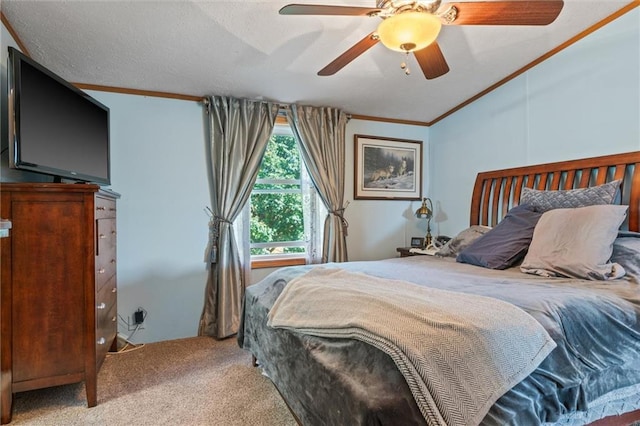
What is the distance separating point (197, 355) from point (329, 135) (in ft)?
7.72

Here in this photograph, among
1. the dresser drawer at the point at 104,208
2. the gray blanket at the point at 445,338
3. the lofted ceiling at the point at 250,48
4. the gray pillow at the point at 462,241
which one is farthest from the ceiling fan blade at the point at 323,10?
the gray pillow at the point at 462,241

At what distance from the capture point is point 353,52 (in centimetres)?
189

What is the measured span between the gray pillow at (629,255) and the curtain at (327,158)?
84.2 inches

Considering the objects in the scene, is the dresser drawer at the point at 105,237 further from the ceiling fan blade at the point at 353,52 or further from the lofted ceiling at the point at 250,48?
the ceiling fan blade at the point at 353,52

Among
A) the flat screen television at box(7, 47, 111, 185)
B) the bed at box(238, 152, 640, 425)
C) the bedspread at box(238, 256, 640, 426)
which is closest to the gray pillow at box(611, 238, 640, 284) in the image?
the bed at box(238, 152, 640, 425)

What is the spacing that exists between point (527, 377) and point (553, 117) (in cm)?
247

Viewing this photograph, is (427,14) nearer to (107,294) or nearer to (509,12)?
(509,12)

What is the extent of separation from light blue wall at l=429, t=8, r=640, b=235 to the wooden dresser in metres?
3.36

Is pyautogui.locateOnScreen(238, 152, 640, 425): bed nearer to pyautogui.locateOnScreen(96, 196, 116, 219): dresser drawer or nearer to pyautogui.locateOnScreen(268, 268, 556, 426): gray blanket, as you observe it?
pyautogui.locateOnScreen(268, 268, 556, 426): gray blanket

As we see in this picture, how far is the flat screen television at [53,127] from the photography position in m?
1.73

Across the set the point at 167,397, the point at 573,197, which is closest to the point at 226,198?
the point at 167,397

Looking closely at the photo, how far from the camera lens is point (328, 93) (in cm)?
314

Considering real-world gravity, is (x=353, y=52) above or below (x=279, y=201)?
above

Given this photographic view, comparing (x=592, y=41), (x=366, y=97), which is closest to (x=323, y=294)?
A: (x=366, y=97)
